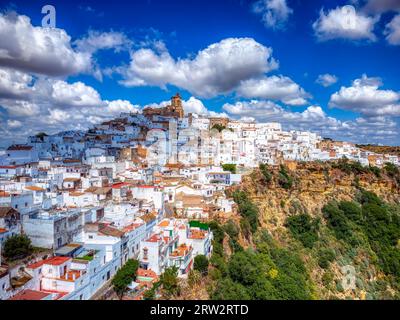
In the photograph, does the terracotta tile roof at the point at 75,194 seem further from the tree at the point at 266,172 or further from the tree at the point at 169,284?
the tree at the point at 266,172

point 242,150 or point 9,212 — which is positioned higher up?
point 242,150

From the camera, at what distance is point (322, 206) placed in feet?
75.5

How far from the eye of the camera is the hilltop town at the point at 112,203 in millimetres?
9117

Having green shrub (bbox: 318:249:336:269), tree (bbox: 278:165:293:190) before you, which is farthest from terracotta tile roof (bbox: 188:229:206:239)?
tree (bbox: 278:165:293:190)

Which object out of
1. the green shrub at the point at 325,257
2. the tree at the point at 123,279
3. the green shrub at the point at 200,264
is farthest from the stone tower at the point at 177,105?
the tree at the point at 123,279

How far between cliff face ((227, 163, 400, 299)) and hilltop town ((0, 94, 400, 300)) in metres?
1.72

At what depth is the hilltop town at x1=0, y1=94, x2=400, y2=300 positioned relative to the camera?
912cm

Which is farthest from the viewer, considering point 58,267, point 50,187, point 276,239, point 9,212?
point 276,239

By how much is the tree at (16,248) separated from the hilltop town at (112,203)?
0.25 m
